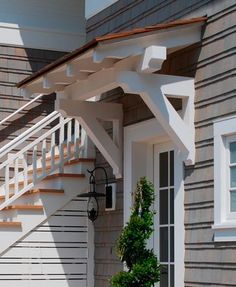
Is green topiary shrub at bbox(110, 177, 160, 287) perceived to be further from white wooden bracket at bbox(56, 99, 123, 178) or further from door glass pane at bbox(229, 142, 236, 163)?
white wooden bracket at bbox(56, 99, 123, 178)

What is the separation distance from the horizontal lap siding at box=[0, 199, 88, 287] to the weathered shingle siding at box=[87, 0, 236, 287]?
2.31 m

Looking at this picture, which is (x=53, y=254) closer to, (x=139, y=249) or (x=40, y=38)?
(x=139, y=249)

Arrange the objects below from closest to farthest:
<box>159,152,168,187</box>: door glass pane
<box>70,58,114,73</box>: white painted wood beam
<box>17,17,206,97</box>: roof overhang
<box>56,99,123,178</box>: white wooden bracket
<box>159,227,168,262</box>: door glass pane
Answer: <box>17,17,206,97</box>: roof overhang → <box>70,58,114,73</box>: white painted wood beam → <box>159,227,168,262</box>: door glass pane → <box>159,152,168,187</box>: door glass pane → <box>56,99,123,178</box>: white wooden bracket

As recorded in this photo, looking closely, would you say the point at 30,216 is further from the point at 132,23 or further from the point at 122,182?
the point at 132,23

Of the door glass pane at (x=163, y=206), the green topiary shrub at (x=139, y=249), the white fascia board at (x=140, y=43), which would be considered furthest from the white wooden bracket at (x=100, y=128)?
the white fascia board at (x=140, y=43)

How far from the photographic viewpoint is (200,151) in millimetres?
6992

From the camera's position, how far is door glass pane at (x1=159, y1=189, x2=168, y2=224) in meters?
7.94

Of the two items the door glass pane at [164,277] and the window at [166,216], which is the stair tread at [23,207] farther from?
the door glass pane at [164,277]

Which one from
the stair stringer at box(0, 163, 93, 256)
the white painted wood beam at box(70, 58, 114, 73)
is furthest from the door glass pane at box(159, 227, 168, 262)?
the white painted wood beam at box(70, 58, 114, 73)

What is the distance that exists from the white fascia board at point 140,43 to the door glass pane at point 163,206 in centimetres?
162

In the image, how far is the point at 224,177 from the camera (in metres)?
6.63

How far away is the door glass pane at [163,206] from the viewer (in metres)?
7.94

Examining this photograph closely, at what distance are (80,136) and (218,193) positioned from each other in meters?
3.36

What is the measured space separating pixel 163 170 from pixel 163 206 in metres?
0.36
